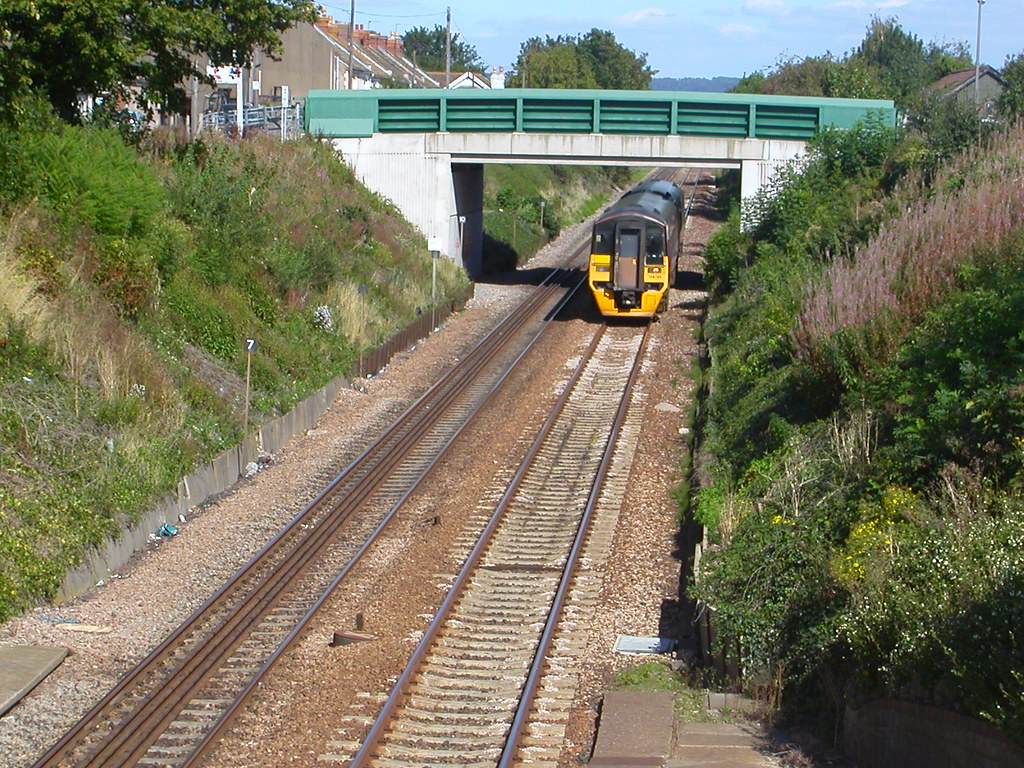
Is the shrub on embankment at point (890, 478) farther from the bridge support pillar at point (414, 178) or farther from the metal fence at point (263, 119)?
the metal fence at point (263, 119)

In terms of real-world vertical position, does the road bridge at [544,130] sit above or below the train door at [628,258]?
above

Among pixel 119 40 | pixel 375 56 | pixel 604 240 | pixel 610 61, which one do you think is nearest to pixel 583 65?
pixel 610 61

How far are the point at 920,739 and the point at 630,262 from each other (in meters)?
20.1

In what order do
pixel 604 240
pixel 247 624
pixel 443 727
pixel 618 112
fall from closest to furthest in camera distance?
pixel 443 727 < pixel 247 624 < pixel 604 240 < pixel 618 112

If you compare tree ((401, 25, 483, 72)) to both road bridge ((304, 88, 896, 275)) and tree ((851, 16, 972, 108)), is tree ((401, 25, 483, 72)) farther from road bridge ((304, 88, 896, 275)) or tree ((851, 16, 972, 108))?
road bridge ((304, 88, 896, 275))

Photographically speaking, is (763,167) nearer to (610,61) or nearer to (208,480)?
(208,480)

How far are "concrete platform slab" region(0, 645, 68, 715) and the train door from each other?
60.3 feet

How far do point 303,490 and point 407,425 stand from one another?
3.56m

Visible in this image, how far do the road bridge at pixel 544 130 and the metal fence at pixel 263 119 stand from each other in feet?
2.65

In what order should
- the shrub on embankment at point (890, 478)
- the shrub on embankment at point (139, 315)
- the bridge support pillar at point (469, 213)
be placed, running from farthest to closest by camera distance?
the bridge support pillar at point (469, 213), the shrub on embankment at point (139, 315), the shrub on embankment at point (890, 478)

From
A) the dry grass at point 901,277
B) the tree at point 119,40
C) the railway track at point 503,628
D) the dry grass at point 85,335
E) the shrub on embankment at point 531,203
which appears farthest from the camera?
the shrub on embankment at point 531,203

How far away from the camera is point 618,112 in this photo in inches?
1189

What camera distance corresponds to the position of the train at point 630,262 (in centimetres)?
2653

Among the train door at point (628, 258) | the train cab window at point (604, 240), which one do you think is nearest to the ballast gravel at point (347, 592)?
the train door at point (628, 258)
